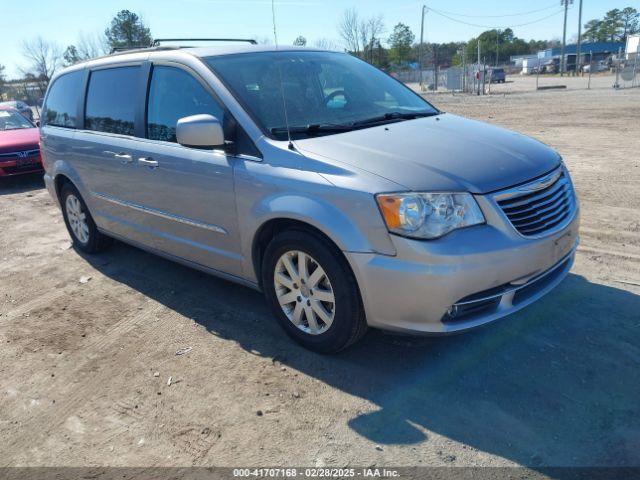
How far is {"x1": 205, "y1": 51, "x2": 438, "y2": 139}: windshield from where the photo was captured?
11.9 ft

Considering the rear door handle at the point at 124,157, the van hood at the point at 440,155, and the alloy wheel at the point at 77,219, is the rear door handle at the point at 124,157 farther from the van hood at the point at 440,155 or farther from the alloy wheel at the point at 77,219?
the van hood at the point at 440,155

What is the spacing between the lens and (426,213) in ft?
9.39

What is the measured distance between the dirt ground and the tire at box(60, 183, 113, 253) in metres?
0.84

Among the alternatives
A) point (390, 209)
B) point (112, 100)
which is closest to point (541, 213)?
point (390, 209)

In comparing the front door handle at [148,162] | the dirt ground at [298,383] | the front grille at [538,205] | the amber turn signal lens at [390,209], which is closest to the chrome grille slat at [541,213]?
the front grille at [538,205]

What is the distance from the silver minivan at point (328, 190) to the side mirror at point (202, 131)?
0.01m

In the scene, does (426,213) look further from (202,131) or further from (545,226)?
(202,131)

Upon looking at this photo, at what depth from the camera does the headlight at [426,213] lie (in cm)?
285

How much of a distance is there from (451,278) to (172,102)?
2557 millimetres

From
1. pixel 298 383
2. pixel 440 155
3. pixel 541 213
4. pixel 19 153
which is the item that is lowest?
pixel 298 383

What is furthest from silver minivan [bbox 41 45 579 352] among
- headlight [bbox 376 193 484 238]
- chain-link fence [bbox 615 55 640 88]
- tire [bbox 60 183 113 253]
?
chain-link fence [bbox 615 55 640 88]

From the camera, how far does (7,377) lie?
362cm

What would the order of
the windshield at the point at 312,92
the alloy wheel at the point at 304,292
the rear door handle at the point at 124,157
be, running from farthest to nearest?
the rear door handle at the point at 124,157 → the windshield at the point at 312,92 → the alloy wheel at the point at 304,292

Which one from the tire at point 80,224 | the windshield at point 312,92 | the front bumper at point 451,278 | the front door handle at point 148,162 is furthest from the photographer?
the tire at point 80,224
